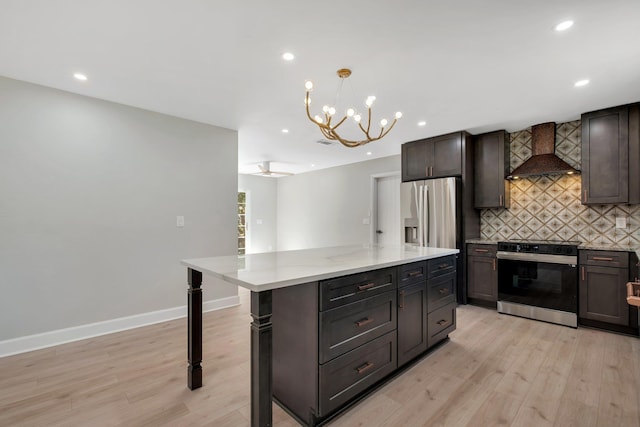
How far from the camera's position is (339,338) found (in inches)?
65.2

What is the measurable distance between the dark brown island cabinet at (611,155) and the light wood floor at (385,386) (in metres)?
1.48

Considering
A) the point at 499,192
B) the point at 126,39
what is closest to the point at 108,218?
the point at 126,39

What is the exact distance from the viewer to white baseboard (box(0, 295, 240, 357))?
255 cm

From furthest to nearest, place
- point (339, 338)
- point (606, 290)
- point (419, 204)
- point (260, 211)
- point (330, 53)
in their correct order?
point (260, 211)
point (419, 204)
point (606, 290)
point (330, 53)
point (339, 338)

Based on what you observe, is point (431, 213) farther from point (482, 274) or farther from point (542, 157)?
point (542, 157)

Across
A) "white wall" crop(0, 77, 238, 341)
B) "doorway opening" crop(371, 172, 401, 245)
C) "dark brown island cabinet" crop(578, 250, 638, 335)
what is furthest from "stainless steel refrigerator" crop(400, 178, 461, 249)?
"white wall" crop(0, 77, 238, 341)

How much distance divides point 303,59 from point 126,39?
1.25 metres

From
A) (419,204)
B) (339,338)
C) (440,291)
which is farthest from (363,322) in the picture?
(419,204)

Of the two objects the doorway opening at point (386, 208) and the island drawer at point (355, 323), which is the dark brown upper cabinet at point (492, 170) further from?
the island drawer at point (355, 323)

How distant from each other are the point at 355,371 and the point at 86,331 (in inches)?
111

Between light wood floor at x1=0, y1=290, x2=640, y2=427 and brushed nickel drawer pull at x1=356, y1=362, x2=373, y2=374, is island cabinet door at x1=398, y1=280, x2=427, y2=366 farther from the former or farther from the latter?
brushed nickel drawer pull at x1=356, y1=362, x2=373, y2=374

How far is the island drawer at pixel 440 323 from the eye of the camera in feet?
8.00

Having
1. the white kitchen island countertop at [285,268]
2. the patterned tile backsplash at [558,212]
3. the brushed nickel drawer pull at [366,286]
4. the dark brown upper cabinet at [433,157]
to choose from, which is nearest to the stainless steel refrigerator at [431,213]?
the dark brown upper cabinet at [433,157]

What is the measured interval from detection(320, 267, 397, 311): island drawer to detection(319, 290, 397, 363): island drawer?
3 centimetres
